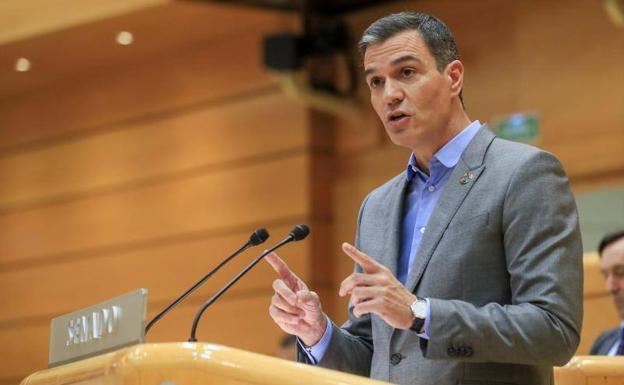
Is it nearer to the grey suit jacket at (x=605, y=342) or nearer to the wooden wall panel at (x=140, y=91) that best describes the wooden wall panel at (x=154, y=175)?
the wooden wall panel at (x=140, y=91)

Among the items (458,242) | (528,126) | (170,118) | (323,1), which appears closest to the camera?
(458,242)

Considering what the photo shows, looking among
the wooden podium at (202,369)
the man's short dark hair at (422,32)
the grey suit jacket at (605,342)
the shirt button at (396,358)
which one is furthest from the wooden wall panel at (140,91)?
the wooden podium at (202,369)

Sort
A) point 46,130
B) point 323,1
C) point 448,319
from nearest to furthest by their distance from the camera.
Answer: point 448,319 < point 323,1 < point 46,130

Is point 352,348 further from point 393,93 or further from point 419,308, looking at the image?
point 393,93

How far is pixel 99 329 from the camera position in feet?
6.73

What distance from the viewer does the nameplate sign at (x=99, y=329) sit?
6.27ft

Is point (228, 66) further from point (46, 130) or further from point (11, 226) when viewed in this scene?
point (11, 226)

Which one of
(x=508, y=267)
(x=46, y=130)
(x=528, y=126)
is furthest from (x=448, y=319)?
(x=46, y=130)

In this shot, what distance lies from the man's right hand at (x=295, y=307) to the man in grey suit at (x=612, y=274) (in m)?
2.07

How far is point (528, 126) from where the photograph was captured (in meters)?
6.18

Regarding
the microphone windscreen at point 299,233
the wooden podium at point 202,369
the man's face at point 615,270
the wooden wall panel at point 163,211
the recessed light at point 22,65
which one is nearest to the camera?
the wooden podium at point 202,369

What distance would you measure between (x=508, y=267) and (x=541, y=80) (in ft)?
14.2

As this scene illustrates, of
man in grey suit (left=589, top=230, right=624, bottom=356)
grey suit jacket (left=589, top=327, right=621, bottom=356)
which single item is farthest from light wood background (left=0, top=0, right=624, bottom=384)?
grey suit jacket (left=589, top=327, right=621, bottom=356)

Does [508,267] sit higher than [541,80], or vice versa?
[541,80]
